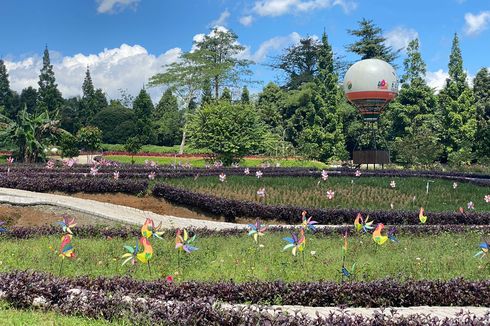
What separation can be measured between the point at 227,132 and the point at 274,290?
20657mm

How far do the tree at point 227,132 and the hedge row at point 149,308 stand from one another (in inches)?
809

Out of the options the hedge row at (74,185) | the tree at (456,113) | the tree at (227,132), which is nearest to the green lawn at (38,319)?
the hedge row at (74,185)

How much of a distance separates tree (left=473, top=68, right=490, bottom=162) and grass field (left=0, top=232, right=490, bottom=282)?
1085 inches

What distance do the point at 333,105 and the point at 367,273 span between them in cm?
3665

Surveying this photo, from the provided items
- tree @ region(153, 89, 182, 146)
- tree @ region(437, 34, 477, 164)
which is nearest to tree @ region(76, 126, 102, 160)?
tree @ region(153, 89, 182, 146)

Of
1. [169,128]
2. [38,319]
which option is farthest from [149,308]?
[169,128]

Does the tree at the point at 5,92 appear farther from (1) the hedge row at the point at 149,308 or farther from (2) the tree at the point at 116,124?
(1) the hedge row at the point at 149,308

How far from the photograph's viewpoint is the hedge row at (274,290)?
16.3 feet

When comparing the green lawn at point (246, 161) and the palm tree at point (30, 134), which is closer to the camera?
the palm tree at point (30, 134)

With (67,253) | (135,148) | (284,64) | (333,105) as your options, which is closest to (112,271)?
(67,253)

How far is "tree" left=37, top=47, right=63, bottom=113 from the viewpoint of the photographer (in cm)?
5462

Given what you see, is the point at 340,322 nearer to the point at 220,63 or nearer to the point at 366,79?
the point at 366,79

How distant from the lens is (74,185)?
44.5 feet

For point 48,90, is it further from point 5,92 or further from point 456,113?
point 456,113
